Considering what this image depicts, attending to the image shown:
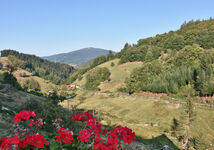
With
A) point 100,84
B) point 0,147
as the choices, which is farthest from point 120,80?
point 0,147

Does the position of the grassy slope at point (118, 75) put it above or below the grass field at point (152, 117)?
above

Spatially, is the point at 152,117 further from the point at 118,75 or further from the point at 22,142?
the point at 118,75

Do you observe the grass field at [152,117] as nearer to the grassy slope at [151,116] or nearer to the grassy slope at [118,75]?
the grassy slope at [151,116]

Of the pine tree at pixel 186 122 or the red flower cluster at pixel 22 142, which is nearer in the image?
the red flower cluster at pixel 22 142

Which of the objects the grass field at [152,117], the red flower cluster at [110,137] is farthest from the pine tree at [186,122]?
the red flower cluster at [110,137]

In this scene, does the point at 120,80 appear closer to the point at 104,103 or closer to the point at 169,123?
the point at 104,103

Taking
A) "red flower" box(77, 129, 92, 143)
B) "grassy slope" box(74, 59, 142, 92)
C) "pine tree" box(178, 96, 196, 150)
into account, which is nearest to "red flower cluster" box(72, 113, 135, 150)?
"red flower" box(77, 129, 92, 143)

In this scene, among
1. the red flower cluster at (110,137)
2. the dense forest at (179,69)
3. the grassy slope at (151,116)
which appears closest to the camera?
the red flower cluster at (110,137)

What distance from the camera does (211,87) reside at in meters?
73.4

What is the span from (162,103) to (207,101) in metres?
19.1

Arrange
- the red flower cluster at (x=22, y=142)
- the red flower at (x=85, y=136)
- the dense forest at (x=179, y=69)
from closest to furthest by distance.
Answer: the red flower cluster at (x=22, y=142) < the red flower at (x=85, y=136) < the dense forest at (x=179, y=69)

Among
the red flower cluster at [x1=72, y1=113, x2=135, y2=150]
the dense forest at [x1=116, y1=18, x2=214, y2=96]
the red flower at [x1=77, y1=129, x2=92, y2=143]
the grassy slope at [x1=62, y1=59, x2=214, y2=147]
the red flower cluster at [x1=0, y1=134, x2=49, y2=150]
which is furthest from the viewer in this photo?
the dense forest at [x1=116, y1=18, x2=214, y2=96]

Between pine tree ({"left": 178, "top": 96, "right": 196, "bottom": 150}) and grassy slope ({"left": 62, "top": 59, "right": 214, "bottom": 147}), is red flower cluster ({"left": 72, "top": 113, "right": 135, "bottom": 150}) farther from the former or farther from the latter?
pine tree ({"left": 178, "top": 96, "right": 196, "bottom": 150})

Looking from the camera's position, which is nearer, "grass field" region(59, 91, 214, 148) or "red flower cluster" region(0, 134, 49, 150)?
"red flower cluster" region(0, 134, 49, 150)
